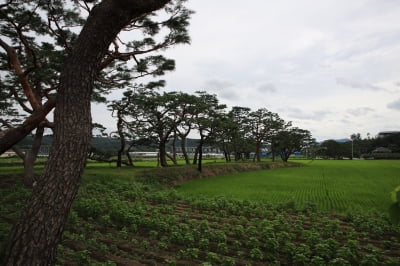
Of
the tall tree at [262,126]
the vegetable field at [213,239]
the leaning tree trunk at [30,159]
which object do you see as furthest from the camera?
the tall tree at [262,126]

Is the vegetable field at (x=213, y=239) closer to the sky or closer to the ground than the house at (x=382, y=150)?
closer to the ground

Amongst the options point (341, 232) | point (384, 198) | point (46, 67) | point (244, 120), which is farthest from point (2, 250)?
point (244, 120)

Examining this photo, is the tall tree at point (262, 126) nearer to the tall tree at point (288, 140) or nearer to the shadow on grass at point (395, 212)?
the tall tree at point (288, 140)

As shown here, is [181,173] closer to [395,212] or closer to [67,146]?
[67,146]

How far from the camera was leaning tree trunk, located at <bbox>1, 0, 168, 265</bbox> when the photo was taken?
8.25 feet

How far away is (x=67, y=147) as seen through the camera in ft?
8.95

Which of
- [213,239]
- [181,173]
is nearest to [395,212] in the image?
[213,239]

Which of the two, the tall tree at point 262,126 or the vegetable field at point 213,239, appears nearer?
the vegetable field at point 213,239

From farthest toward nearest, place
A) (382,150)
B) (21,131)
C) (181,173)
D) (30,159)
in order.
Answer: (382,150) → (181,173) → (30,159) → (21,131)

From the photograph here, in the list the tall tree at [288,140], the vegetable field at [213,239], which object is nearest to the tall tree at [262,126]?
the tall tree at [288,140]

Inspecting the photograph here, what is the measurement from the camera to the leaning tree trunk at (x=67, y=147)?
2516mm

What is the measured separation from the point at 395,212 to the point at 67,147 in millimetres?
2758

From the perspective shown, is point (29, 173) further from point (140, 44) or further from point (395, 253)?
point (395, 253)

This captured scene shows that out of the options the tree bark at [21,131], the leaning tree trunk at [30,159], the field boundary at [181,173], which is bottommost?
the field boundary at [181,173]
